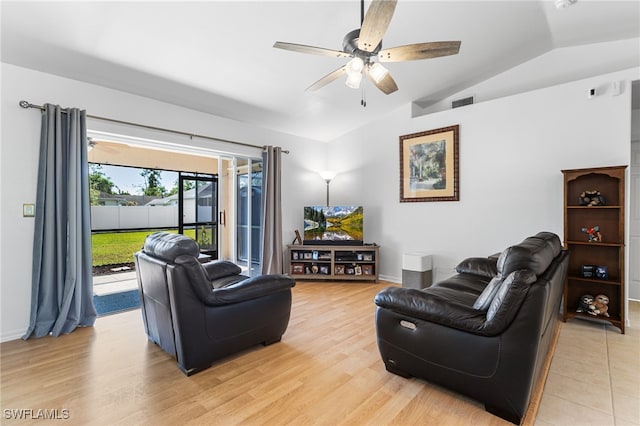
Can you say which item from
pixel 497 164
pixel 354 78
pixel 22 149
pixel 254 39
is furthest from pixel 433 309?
pixel 22 149

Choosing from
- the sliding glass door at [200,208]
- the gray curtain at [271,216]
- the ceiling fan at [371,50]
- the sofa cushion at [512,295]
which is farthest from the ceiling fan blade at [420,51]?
the sliding glass door at [200,208]

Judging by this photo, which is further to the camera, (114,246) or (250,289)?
(114,246)

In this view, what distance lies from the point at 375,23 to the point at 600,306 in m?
3.60

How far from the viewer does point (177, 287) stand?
2088 mm

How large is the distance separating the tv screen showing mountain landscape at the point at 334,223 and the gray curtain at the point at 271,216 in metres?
0.52

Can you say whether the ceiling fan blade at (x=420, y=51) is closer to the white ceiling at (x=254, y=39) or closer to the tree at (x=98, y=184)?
the white ceiling at (x=254, y=39)

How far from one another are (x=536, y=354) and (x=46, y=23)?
4108 mm

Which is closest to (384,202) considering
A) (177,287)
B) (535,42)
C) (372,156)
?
(372,156)

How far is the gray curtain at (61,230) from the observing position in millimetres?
2889

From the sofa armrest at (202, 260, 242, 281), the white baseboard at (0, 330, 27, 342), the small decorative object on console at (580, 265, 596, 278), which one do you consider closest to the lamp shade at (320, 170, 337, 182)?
the sofa armrest at (202, 260, 242, 281)

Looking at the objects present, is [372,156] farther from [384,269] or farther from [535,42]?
[535,42]

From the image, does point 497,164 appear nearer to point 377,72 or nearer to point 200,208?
point 377,72

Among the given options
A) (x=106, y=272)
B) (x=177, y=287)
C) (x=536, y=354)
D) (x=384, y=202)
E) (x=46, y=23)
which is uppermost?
(x=46, y=23)

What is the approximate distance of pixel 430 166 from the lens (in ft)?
15.1
